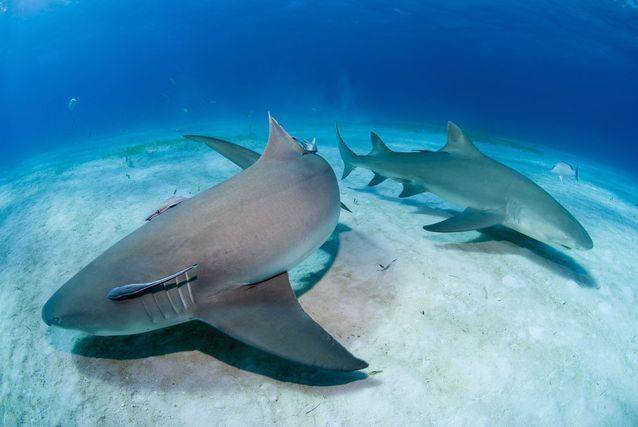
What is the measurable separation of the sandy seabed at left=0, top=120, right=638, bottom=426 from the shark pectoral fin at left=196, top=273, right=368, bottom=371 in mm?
595

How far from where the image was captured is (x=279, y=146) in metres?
3.27

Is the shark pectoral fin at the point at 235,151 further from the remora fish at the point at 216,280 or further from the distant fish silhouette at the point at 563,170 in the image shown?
the distant fish silhouette at the point at 563,170

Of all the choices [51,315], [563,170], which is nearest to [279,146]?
[51,315]

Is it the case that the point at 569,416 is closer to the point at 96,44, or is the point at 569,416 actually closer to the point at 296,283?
the point at 296,283

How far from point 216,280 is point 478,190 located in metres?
4.07

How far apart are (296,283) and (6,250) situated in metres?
4.31

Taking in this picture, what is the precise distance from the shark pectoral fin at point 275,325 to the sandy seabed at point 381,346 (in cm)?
60

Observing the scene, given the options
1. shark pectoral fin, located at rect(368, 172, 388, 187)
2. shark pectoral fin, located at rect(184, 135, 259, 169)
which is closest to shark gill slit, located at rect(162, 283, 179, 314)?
shark pectoral fin, located at rect(184, 135, 259, 169)

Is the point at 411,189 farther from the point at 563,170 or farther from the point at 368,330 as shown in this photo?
the point at 563,170

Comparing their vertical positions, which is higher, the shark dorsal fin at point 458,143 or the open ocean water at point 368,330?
the shark dorsal fin at point 458,143

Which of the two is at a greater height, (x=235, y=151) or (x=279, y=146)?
(x=279, y=146)

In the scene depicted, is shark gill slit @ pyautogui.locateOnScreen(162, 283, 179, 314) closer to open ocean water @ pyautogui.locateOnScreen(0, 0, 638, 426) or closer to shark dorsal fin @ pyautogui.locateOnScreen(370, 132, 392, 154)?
open ocean water @ pyautogui.locateOnScreen(0, 0, 638, 426)

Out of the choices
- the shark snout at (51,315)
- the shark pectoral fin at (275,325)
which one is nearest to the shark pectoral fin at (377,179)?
the shark pectoral fin at (275,325)

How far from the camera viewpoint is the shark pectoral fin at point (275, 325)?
5.93ft
